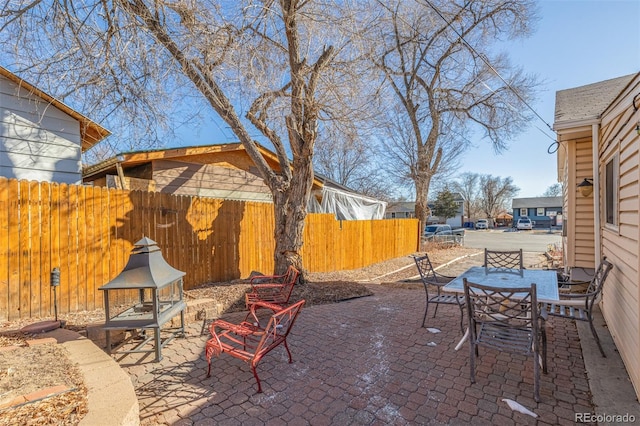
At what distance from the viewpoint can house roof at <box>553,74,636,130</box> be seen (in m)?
4.96

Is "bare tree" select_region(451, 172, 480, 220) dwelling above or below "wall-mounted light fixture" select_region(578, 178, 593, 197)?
above

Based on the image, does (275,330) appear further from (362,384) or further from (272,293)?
(272,293)

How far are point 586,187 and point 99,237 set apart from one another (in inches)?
316

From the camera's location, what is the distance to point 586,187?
17.5 ft

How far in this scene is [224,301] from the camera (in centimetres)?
534

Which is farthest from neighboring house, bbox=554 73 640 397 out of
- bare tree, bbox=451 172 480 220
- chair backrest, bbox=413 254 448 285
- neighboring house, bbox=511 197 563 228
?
bare tree, bbox=451 172 480 220

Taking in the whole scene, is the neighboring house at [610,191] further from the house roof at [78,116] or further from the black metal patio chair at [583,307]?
the house roof at [78,116]

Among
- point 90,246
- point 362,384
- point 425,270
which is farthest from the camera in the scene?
point 425,270

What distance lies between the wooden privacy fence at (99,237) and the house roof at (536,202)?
2125 inches

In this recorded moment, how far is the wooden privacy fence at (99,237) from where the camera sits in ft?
12.7

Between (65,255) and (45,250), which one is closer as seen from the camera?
(45,250)

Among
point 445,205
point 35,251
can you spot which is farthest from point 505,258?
point 445,205

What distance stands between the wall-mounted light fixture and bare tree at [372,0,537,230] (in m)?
8.96

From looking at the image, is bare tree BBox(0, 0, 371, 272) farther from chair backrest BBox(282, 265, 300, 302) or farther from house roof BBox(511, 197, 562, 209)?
house roof BBox(511, 197, 562, 209)
